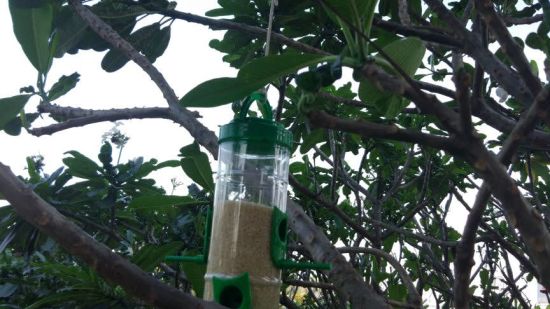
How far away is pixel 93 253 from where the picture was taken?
0.81 metres

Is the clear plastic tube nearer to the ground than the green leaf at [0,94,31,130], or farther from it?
nearer to the ground

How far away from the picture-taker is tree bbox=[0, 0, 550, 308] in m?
0.79

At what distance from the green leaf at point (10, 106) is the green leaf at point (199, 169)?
421 mm

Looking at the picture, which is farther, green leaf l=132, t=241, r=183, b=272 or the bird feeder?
green leaf l=132, t=241, r=183, b=272

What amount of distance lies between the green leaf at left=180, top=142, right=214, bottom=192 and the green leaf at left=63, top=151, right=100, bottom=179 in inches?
19.7

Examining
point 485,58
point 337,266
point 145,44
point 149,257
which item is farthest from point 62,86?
point 485,58

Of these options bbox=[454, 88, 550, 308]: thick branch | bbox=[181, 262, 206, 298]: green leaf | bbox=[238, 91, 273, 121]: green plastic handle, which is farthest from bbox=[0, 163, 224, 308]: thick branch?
bbox=[181, 262, 206, 298]: green leaf

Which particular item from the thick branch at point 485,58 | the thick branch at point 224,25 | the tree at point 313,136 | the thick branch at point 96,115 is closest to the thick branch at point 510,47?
the tree at point 313,136

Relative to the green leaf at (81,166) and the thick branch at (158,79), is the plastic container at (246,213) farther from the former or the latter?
the green leaf at (81,166)

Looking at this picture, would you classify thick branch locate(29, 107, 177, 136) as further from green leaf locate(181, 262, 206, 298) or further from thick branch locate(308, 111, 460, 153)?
thick branch locate(308, 111, 460, 153)

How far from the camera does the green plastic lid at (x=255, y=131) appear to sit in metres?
1.26

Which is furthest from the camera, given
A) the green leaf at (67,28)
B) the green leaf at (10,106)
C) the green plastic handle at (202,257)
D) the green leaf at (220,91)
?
the green leaf at (67,28)

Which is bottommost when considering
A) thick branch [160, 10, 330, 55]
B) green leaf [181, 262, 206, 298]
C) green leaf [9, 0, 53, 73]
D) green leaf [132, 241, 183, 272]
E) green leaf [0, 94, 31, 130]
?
green leaf [181, 262, 206, 298]

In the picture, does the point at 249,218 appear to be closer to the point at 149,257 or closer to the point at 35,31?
the point at 149,257
